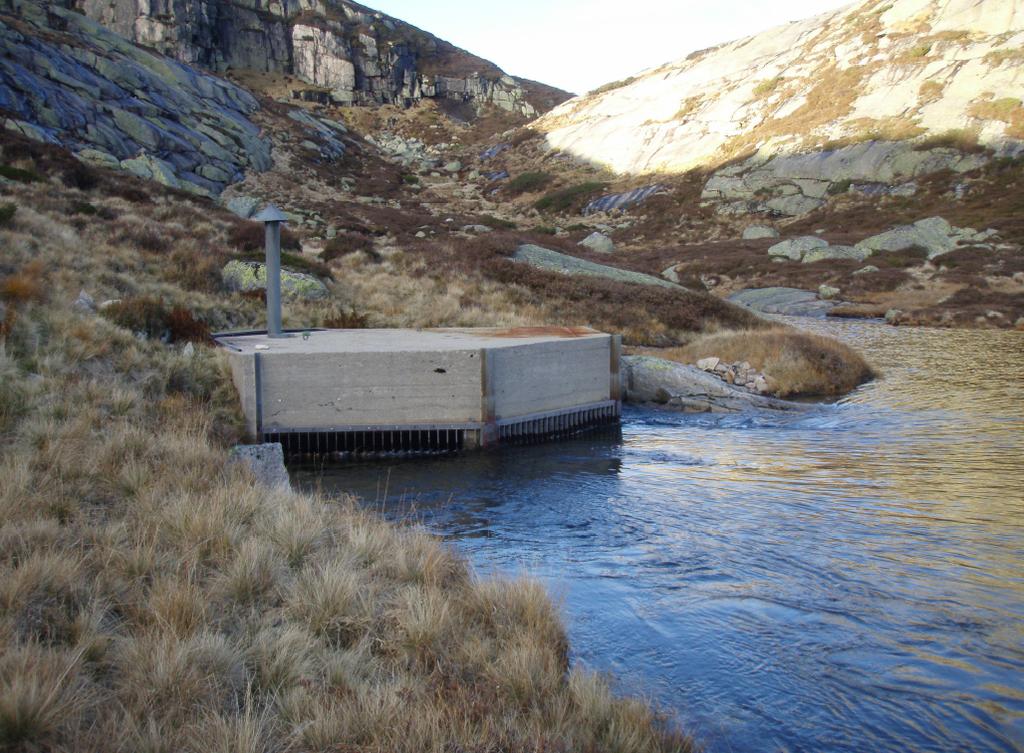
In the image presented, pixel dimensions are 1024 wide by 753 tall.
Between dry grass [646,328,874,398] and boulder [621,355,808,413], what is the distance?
1742 millimetres

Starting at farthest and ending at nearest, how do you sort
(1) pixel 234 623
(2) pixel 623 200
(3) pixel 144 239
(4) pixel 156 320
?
(2) pixel 623 200, (3) pixel 144 239, (4) pixel 156 320, (1) pixel 234 623

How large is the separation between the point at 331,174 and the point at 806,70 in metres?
46.6

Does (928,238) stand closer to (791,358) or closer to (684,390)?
(791,358)

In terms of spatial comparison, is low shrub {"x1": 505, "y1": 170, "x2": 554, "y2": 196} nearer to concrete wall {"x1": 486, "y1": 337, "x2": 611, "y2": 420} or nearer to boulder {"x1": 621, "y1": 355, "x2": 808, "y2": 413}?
boulder {"x1": 621, "y1": 355, "x2": 808, "y2": 413}

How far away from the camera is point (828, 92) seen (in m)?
68.1

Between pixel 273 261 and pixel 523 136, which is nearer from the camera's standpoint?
pixel 273 261

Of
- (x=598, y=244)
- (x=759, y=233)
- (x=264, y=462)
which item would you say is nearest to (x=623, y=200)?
(x=759, y=233)

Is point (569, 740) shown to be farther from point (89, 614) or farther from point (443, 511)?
point (443, 511)

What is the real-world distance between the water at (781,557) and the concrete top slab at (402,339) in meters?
2.18

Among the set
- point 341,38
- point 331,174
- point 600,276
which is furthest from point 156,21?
point 600,276

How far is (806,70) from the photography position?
72625mm

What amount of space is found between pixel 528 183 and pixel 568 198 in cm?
701

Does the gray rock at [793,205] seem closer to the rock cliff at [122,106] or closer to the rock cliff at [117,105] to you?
the rock cliff at [122,106]

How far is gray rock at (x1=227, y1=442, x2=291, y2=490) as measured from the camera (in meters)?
9.44
